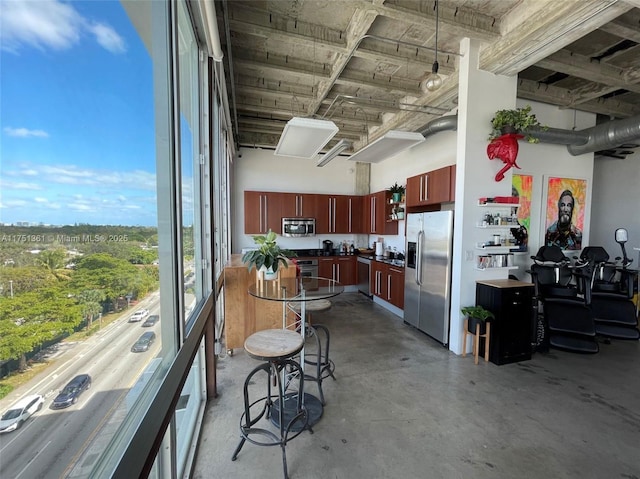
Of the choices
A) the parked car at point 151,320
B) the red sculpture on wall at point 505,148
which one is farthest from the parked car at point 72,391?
the red sculpture on wall at point 505,148

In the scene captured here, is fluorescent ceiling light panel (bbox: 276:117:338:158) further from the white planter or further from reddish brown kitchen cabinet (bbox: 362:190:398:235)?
reddish brown kitchen cabinet (bbox: 362:190:398:235)

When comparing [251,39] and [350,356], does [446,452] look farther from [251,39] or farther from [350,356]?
[251,39]

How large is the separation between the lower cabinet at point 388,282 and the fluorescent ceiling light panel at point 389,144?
196cm

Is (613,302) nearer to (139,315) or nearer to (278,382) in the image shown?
(278,382)

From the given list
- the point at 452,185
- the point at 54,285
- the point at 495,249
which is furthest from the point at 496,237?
the point at 54,285

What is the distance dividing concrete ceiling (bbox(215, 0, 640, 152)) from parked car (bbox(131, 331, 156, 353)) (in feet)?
8.22

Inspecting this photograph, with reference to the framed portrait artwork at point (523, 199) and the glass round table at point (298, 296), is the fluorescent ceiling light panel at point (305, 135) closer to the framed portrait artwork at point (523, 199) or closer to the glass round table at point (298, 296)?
the glass round table at point (298, 296)

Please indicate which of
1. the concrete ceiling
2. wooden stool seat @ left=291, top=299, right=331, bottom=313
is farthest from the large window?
the concrete ceiling

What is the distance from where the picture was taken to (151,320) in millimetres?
1079

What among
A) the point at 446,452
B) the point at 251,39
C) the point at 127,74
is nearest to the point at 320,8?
the point at 251,39

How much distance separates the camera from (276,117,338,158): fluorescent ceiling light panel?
2.75 meters

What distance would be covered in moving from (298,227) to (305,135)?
324 cm

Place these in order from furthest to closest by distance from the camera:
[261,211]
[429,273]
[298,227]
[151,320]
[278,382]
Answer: [298,227]
[261,211]
[429,273]
[278,382]
[151,320]

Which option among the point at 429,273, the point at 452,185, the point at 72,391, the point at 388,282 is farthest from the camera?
the point at 388,282
